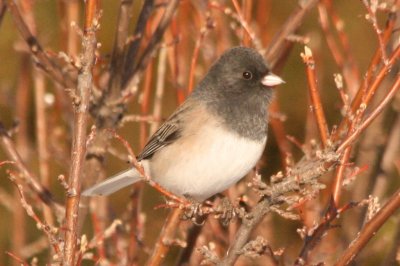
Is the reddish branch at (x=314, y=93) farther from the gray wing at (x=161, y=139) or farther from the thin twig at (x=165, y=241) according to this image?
the gray wing at (x=161, y=139)

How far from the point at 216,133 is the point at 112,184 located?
45 cm

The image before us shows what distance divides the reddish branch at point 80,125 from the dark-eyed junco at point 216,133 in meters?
0.99

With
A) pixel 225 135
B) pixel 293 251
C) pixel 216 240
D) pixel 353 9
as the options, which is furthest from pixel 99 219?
pixel 353 9

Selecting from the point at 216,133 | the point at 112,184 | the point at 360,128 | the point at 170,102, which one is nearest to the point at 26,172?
the point at 112,184

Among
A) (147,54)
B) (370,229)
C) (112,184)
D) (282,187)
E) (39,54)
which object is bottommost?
(370,229)

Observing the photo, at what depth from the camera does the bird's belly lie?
2.83 meters

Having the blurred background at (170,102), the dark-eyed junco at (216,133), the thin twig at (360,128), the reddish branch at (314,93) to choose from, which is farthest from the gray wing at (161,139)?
the thin twig at (360,128)

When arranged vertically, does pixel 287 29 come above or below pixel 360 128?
above

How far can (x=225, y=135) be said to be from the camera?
2.85 m

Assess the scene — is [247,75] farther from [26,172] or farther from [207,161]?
[26,172]

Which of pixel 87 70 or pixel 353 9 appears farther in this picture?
pixel 353 9

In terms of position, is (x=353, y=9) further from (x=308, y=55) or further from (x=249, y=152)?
(x=308, y=55)

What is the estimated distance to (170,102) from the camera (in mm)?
4934

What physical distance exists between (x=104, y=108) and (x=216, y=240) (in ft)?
2.44
